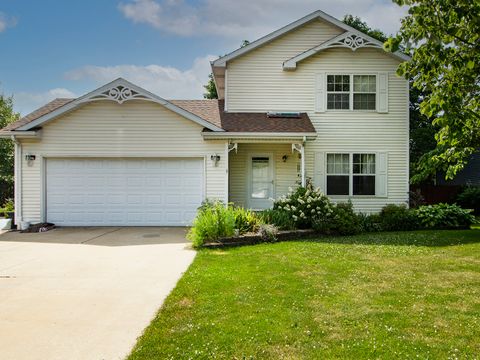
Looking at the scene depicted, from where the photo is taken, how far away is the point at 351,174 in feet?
46.6

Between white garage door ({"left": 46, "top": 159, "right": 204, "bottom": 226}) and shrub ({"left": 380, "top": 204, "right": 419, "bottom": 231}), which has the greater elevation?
white garage door ({"left": 46, "top": 159, "right": 204, "bottom": 226})

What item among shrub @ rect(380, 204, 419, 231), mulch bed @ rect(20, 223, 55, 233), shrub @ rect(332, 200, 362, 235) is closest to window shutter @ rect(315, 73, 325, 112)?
shrub @ rect(332, 200, 362, 235)

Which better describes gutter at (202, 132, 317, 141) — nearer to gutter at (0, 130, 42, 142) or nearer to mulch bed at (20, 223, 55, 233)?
gutter at (0, 130, 42, 142)

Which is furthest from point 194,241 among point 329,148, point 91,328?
point 329,148

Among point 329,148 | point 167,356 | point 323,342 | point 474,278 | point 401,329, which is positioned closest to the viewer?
point 167,356

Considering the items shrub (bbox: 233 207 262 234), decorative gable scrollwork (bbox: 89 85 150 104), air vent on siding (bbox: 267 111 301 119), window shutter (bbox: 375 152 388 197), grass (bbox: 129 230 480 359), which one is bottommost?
grass (bbox: 129 230 480 359)

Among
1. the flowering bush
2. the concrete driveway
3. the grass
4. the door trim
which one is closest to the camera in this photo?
the grass

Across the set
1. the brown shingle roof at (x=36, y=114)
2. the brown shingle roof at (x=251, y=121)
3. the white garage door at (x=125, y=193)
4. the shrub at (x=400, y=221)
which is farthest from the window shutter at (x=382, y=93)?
the brown shingle roof at (x=36, y=114)

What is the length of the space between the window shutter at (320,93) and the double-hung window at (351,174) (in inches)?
74.0

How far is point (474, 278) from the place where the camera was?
20.9 ft

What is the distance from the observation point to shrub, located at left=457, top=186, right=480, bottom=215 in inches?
715

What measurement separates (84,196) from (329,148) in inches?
361

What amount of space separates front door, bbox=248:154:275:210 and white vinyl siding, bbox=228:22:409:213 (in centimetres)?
160

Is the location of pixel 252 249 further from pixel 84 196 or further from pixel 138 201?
pixel 84 196
